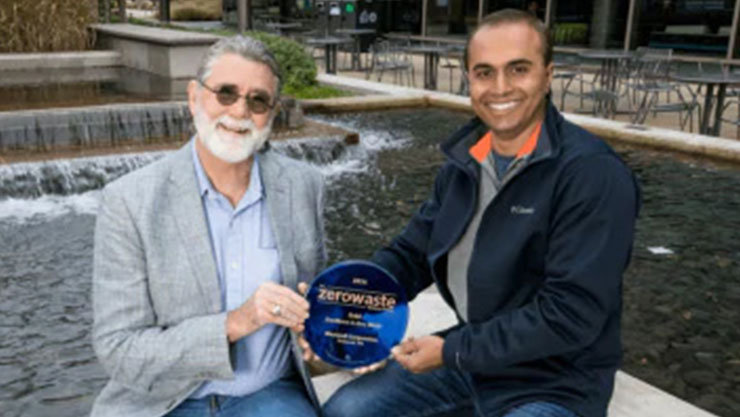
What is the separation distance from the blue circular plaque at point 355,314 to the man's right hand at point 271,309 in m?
0.13

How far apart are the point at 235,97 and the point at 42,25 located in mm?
13842

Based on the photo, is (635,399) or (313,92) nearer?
(635,399)

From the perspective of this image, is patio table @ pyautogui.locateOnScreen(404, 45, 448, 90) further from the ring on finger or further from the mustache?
the ring on finger

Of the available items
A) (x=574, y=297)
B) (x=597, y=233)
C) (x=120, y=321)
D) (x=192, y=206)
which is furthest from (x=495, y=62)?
(x=120, y=321)

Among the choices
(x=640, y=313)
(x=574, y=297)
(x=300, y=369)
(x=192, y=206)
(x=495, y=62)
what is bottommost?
(x=640, y=313)

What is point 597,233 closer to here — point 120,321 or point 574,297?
point 574,297

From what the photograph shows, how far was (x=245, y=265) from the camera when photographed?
2148mm

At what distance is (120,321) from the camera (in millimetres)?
1995

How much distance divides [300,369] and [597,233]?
0.96m

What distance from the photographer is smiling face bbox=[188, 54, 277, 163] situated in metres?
2.09

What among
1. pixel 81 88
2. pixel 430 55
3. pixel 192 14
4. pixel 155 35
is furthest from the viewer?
pixel 192 14

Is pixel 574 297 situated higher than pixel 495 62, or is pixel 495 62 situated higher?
pixel 495 62

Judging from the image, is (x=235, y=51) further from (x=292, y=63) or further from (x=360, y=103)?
(x=292, y=63)

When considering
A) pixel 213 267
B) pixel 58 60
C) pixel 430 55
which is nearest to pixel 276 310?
pixel 213 267
